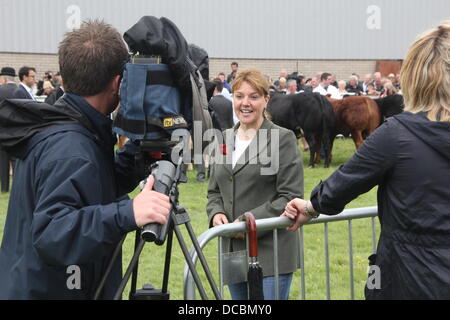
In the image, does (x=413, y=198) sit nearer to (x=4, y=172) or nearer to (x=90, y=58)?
(x=90, y=58)

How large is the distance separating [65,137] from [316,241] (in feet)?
16.8

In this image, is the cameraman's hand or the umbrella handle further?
the umbrella handle

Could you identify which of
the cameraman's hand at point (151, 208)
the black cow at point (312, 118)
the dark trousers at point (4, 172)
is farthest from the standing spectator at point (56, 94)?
the black cow at point (312, 118)

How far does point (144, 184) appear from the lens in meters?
2.13

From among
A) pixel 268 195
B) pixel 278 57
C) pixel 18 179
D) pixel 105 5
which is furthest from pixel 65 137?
pixel 278 57

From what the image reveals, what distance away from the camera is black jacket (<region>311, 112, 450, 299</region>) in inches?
90.8

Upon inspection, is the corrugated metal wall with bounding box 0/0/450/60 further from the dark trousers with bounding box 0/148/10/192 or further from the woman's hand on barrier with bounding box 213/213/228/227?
the woman's hand on barrier with bounding box 213/213/228/227

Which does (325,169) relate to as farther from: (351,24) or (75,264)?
(351,24)

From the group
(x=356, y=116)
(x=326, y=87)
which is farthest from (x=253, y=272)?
(x=326, y=87)

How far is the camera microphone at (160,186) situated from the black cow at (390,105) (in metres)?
12.8

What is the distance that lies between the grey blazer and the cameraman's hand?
1.46 metres

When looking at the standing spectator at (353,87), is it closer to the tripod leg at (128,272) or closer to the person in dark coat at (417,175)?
the person in dark coat at (417,175)

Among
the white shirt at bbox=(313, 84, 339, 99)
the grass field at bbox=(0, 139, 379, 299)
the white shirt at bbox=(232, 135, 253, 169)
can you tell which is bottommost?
the grass field at bbox=(0, 139, 379, 299)

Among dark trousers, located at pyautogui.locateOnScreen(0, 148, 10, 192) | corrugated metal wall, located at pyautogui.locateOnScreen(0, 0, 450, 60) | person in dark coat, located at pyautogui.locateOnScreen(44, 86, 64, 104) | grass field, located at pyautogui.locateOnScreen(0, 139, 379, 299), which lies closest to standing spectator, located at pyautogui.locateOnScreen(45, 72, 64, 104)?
person in dark coat, located at pyautogui.locateOnScreen(44, 86, 64, 104)
